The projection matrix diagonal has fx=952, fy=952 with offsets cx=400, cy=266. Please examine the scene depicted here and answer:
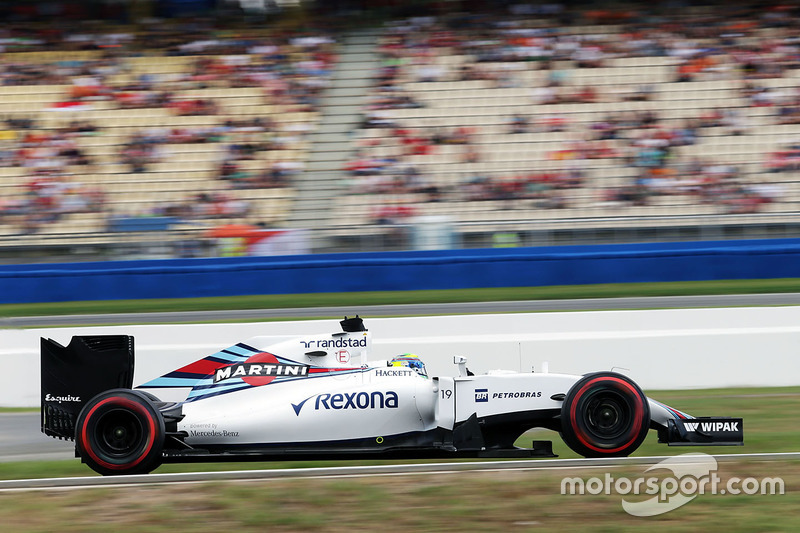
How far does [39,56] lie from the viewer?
17.3 meters

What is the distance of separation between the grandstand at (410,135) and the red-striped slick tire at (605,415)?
821cm

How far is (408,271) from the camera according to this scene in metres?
13.3

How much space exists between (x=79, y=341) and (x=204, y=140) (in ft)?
33.3

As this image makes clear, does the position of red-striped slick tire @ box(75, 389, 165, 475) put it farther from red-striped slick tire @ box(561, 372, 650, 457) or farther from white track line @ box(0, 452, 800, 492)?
red-striped slick tire @ box(561, 372, 650, 457)

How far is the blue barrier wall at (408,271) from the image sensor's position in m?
13.0

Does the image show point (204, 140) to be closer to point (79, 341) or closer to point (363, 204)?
point (363, 204)

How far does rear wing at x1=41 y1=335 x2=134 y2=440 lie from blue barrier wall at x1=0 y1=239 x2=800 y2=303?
24.2 feet

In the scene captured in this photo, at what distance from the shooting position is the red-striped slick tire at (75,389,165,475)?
5359mm

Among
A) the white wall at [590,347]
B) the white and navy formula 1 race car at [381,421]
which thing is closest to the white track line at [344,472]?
the white and navy formula 1 race car at [381,421]

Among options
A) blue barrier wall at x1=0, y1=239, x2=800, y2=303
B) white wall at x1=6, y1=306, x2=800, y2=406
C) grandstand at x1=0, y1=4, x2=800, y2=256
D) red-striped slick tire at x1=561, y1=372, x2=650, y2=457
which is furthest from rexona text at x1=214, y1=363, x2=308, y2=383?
grandstand at x1=0, y1=4, x2=800, y2=256

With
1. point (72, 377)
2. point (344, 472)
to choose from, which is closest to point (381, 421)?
point (344, 472)

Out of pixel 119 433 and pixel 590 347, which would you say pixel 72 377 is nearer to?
pixel 119 433

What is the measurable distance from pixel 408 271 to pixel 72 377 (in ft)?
25.7

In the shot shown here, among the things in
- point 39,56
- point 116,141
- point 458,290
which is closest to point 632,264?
point 458,290
